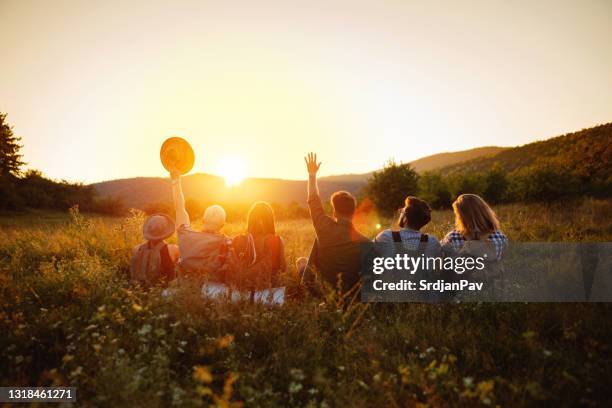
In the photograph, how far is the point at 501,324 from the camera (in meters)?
4.41

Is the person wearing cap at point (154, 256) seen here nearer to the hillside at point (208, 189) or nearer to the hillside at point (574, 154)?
the hillside at point (574, 154)

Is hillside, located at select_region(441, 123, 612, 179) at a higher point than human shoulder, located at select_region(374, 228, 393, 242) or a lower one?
higher

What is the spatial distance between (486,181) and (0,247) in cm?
2935

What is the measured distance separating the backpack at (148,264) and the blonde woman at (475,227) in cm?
473

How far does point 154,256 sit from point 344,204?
338cm

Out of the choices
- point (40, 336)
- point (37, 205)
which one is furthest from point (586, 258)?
point (37, 205)

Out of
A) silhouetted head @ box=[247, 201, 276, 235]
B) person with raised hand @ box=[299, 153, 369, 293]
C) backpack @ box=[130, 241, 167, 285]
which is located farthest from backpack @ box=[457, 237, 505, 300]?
backpack @ box=[130, 241, 167, 285]

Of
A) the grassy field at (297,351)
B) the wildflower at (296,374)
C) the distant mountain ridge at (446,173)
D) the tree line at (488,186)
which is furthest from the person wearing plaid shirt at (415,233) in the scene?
the distant mountain ridge at (446,173)

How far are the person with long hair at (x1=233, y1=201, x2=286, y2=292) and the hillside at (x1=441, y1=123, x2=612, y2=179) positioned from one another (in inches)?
1063

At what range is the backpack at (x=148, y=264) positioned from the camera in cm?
599

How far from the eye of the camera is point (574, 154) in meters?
43.8

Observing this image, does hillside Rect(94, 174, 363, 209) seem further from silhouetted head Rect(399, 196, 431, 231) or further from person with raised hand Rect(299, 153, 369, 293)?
silhouetted head Rect(399, 196, 431, 231)

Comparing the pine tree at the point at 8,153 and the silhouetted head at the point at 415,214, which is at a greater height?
the pine tree at the point at 8,153

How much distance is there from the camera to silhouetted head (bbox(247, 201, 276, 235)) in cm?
571
